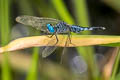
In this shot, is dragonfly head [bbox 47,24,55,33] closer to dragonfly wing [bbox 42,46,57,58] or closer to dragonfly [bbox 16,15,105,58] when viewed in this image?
dragonfly [bbox 16,15,105,58]

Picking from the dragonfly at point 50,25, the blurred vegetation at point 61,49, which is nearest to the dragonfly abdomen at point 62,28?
the dragonfly at point 50,25

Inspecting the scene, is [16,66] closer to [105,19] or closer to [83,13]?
[83,13]

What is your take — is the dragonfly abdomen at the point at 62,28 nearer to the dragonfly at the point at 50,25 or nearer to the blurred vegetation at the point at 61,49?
the dragonfly at the point at 50,25

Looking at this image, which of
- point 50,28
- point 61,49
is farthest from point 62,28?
point 61,49

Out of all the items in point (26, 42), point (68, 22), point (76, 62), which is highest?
point (26, 42)

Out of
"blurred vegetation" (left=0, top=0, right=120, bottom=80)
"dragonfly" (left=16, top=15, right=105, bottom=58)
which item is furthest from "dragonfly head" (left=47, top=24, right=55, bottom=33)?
"blurred vegetation" (left=0, top=0, right=120, bottom=80)

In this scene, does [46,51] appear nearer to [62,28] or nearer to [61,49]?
[62,28]

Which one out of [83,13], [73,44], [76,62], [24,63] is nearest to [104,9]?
[76,62]

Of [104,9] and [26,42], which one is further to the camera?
[104,9]
